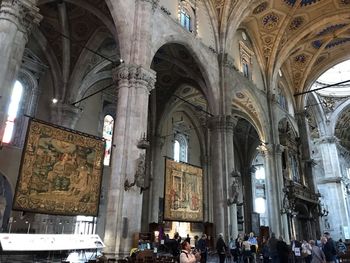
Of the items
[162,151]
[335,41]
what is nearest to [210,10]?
[162,151]

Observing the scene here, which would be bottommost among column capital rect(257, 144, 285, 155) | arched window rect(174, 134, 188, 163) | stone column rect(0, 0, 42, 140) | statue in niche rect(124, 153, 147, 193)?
statue in niche rect(124, 153, 147, 193)

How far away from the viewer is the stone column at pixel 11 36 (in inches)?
310

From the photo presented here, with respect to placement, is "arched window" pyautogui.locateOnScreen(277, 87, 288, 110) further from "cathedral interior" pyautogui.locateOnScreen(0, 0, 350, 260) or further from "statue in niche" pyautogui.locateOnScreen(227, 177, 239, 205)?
"statue in niche" pyautogui.locateOnScreen(227, 177, 239, 205)

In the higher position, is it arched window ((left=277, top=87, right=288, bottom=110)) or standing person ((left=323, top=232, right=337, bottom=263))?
arched window ((left=277, top=87, right=288, bottom=110))

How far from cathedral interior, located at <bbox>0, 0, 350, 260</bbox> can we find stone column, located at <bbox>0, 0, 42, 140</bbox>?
3 cm

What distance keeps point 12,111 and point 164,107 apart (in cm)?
915

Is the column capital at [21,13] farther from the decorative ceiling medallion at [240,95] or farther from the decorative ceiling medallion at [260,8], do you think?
the decorative ceiling medallion at [260,8]

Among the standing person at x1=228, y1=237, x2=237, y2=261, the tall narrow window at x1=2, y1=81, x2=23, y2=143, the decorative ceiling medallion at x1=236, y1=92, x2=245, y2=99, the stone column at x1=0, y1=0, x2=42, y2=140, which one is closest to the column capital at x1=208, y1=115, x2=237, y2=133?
the decorative ceiling medallion at x1=236, y1=92, x2=245, y2=99

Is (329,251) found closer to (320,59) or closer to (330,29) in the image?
(330,29)

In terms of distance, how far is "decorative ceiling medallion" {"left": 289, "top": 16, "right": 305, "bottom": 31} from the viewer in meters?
22.8

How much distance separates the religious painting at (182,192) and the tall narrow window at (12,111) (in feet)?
24.3

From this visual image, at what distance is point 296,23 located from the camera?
75.8ft

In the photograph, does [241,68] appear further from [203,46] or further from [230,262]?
[230,262]

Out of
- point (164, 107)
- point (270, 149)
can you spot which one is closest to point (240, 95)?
point (270, 149)
